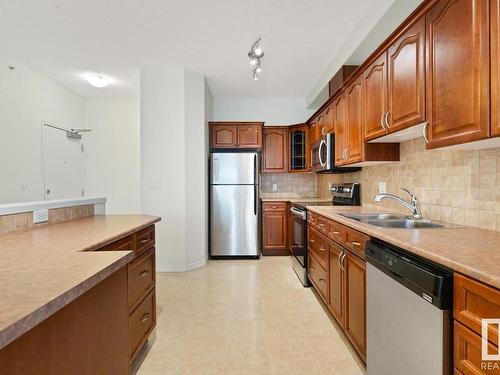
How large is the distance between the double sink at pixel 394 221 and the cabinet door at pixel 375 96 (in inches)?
25.1

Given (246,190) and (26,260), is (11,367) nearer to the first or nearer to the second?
(26,260)

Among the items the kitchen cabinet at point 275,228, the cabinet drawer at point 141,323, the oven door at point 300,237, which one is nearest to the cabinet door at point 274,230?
the kitchen cabinet at point 275,228

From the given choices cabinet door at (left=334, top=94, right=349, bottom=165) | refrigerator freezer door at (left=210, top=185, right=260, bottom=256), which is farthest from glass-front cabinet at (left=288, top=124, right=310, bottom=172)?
cabinet door at (left=334, top=94, right=349, bottom=165)

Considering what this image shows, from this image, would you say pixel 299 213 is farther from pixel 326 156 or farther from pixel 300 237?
pixel 326 156

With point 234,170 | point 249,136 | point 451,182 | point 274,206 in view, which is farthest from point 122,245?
point 249,136

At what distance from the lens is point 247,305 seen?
2693 millimetres

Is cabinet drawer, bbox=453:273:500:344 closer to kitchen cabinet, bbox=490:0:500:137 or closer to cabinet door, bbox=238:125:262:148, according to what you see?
kitchen cabinet, bbox=490:0:500:137

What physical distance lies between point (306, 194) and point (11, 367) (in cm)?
470

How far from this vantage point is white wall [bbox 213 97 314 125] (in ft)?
16.5

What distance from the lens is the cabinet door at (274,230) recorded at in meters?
4.51

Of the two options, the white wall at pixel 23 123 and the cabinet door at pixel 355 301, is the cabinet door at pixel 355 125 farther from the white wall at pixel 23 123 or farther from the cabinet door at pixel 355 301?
the white wall at pixel 23 123

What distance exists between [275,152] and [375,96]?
2.67 m

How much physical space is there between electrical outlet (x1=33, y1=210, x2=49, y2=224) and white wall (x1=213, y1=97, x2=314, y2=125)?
355cm

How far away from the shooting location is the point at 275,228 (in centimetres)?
452
